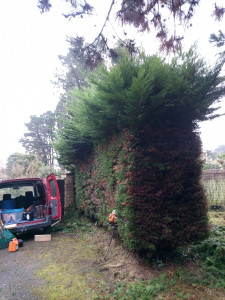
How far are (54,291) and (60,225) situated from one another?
14.1 feet

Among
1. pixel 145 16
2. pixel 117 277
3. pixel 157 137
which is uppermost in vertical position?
pixel 145 16

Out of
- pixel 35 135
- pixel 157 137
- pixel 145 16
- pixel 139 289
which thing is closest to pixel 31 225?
pixel 139 289

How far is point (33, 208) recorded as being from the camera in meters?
6.49

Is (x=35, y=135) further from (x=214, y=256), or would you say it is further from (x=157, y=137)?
(x=214, y=256)

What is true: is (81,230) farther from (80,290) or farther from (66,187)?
(80,290)

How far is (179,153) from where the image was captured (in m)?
3.69

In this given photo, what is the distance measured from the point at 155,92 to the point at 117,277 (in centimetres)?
292

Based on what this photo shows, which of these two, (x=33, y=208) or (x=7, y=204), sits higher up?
(x=7, y=204)

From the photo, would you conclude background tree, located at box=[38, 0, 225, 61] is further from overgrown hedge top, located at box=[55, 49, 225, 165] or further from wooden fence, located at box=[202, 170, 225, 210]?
wooden fence, located at box=[202, 170, 225, 210]

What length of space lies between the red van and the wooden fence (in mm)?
5357

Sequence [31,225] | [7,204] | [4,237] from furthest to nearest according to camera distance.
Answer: [7,204]
[31,225]
[4,237]

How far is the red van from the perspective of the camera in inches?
224

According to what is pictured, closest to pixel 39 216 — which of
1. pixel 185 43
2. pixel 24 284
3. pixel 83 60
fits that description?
pixel 24 284

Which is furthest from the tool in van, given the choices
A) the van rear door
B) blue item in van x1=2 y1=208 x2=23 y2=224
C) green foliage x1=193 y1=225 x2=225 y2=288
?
green foliage x1=193 y1=225 x2=225 y2=288
